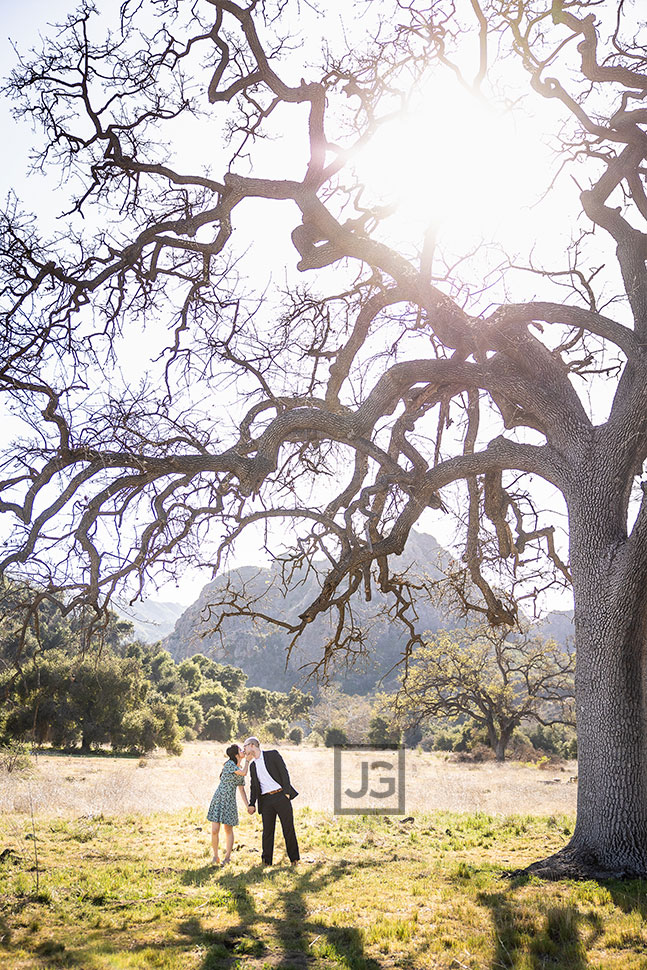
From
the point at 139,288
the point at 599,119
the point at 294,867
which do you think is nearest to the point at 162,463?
the point at 139,288

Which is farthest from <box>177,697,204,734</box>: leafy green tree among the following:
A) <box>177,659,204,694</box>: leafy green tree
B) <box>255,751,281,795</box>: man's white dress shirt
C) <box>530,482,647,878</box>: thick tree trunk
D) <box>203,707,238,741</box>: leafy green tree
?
<box>530,482,647,878</box>: thick tree trunk

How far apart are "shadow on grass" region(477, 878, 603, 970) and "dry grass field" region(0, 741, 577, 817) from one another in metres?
7.77

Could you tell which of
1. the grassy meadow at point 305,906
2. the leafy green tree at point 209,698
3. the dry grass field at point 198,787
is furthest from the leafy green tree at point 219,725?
the grassy meadow at point 305,906

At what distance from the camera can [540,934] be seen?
4352 millimetres

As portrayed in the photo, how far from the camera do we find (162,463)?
6949 millimetres

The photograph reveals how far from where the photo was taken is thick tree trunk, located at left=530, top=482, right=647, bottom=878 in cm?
601

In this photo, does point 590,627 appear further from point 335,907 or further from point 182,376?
point 182,376

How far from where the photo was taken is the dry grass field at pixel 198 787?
11898 millimetres

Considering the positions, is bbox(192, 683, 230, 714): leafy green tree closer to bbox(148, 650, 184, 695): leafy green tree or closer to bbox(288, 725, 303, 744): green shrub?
bbox(148, 650, 184, 695): leafy green tree

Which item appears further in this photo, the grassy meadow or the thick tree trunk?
the thick tree trunk

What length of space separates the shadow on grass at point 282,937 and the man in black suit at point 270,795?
5.08 feet

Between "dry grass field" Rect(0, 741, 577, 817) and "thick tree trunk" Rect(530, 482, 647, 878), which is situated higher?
"thick tree trunk" Rect(530, 482, 647, 878)

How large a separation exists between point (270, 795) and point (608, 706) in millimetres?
3960

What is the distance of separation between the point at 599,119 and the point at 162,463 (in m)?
6.94
